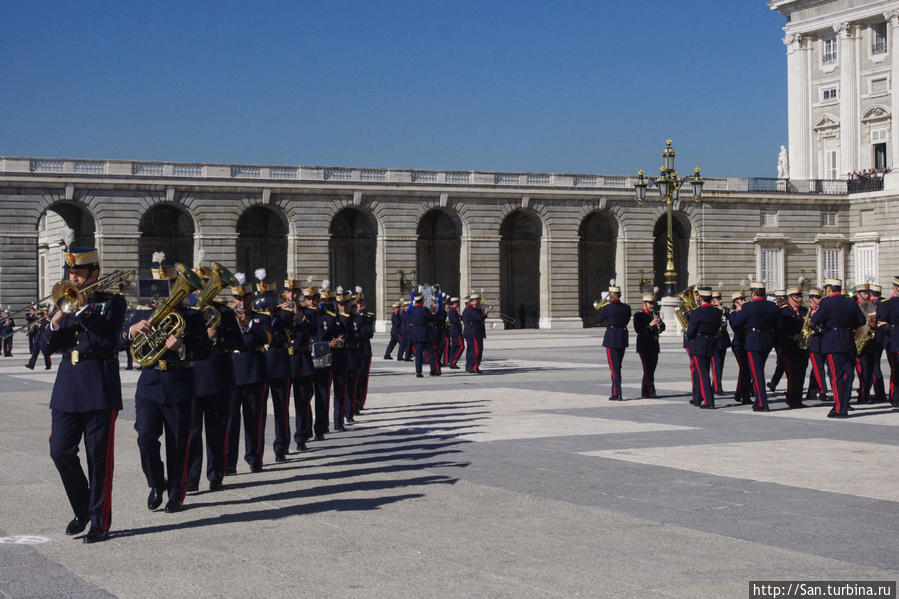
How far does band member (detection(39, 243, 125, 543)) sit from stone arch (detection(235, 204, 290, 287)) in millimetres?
53674

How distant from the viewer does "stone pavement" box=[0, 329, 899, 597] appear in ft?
22.5

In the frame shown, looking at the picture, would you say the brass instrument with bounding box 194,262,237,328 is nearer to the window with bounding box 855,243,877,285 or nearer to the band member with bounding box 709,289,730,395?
the band member with bounding box 709,289,730,395

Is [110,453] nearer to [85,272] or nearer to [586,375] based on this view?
[85,272]

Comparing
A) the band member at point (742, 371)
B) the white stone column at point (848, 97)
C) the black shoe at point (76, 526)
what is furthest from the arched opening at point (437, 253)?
the black shoe at point (76, 526)

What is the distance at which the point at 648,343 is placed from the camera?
1970 cm

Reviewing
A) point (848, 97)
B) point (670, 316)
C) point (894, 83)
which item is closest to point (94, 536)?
point (670, 316)

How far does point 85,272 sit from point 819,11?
212ft

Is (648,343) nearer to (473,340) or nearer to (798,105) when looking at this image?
(473,340)

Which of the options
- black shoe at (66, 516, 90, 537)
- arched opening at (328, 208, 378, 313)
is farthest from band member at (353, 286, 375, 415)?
arched opening at (328, 208, 378, 313)

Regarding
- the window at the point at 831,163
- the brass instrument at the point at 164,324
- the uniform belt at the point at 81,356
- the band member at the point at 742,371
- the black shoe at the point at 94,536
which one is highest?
the window at the point at 831,163

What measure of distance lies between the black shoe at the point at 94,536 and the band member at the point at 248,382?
309cm

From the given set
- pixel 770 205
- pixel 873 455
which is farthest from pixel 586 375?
pixel 770 205

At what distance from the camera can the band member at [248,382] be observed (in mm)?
11430

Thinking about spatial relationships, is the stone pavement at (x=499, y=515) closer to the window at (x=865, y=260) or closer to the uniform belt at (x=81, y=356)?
the uniform belt at (x=81, y=356)
